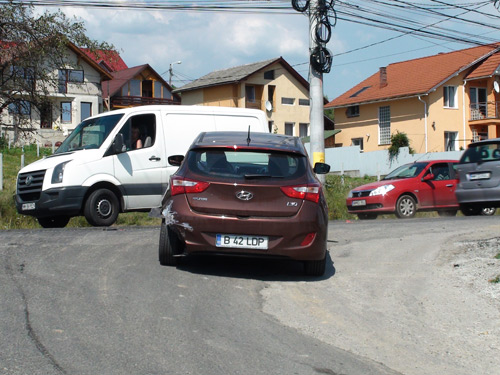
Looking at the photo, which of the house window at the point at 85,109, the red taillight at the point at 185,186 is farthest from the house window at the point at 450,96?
the red taillight at the point at 185,186

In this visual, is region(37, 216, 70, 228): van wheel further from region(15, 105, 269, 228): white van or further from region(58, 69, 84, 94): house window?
Result: region(58, 69, 84, 94): house window

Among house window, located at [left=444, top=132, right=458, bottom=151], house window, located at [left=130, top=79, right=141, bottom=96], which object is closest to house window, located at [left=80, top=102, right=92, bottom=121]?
house window, located at [left=130, top=79, right=141, bottom=96]

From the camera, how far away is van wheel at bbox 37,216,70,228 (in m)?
14.0

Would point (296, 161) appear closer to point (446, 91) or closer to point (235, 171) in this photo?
point (235, 171)

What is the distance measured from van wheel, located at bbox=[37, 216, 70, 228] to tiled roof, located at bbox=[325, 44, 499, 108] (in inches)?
1392

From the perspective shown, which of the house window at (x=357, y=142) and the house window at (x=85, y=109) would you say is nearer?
the house window at (x=357, y=142)

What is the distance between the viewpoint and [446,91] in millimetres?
47750

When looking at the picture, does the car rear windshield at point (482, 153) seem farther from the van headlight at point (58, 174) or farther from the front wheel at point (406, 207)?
the van headlight at point (58, 174)

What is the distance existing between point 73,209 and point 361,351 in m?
8.32

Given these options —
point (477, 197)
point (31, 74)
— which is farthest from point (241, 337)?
point (31, 74)

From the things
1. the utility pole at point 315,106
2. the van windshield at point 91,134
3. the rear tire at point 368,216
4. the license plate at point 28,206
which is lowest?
the rear tire at point 368,216

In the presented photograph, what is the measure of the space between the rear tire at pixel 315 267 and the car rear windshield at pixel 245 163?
1.05m

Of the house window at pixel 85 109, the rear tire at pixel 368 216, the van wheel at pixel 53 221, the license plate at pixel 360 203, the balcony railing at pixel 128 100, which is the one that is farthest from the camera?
the balcony railing at pixel 128 100

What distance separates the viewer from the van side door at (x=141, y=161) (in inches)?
525
